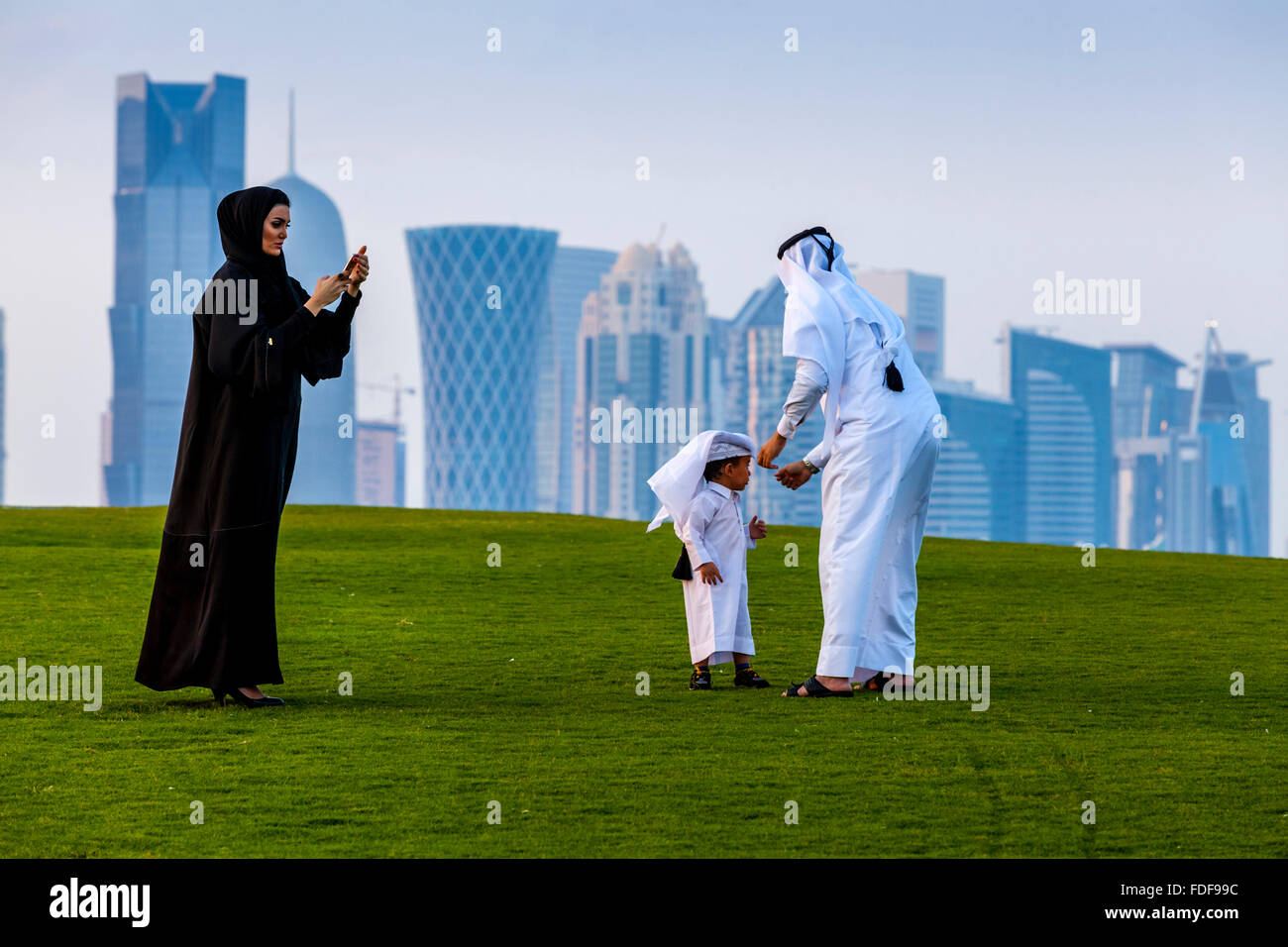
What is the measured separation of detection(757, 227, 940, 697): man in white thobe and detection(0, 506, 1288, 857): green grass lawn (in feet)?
1.61

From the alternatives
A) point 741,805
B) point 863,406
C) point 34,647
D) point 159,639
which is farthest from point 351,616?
point 741,805

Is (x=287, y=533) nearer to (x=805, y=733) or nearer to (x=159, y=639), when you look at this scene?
(x=159, y=639)

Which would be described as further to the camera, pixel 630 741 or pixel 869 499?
pixel 869 499

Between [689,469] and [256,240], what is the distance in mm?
2534

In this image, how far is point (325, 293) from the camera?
7.61m

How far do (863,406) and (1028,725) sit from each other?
1.78m

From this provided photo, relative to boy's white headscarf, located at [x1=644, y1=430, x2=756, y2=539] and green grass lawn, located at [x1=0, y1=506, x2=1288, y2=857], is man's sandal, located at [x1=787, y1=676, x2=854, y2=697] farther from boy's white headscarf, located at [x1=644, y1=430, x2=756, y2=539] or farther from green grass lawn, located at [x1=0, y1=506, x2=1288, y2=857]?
boy's white headscarf, located at [x1=644, y1=430, x2=756, y2=539]

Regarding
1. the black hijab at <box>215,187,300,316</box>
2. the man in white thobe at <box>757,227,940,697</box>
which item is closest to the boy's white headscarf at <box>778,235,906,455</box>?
the man in white thobe at <box>757,227,940,697</box>

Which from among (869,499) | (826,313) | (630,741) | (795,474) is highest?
(826,313)

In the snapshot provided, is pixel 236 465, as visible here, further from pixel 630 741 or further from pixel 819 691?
pixel 819 691

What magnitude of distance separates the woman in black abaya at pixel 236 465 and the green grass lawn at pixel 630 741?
275mm

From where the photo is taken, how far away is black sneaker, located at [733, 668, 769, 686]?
857 cm

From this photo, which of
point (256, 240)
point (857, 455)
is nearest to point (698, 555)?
point (857, 455)

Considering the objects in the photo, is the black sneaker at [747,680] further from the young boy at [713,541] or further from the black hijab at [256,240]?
the black hijab at [256,240]
